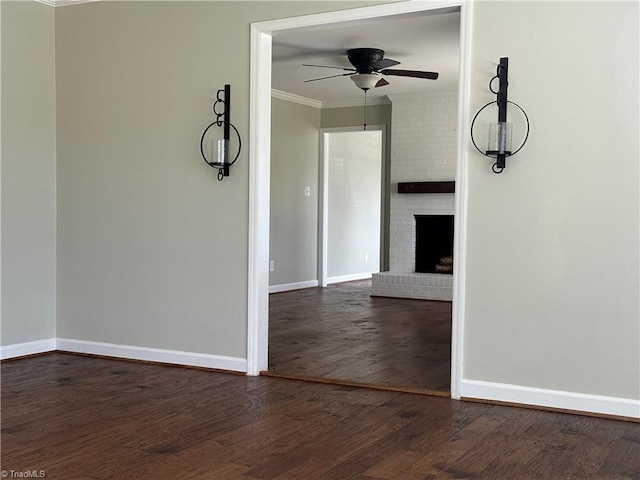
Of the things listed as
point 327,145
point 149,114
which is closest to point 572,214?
point 149,114

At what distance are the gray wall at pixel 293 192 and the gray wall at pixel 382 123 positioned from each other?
245 mm

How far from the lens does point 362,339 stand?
18.2 ft

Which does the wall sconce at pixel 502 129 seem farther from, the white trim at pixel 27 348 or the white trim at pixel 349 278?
the white trim at pixel 349 278

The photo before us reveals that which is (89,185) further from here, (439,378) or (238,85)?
(439,378)

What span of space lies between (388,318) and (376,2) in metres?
3.48

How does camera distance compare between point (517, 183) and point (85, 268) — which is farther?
point (85, 268)

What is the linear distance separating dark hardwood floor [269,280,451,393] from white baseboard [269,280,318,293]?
20cm

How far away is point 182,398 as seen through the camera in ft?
12.2

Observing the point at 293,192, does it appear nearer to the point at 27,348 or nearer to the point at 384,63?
the point at 384,63

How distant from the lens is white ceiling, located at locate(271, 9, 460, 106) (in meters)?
5.41

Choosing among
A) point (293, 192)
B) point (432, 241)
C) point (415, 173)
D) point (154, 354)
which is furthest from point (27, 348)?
point (432, 241)

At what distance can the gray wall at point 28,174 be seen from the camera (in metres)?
4.64

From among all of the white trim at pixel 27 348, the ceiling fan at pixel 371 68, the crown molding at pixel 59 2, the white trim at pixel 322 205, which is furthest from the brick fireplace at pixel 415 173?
the crown molding at pixel 59 2

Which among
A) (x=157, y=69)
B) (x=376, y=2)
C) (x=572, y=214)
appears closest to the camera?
(x=572, y=214)
